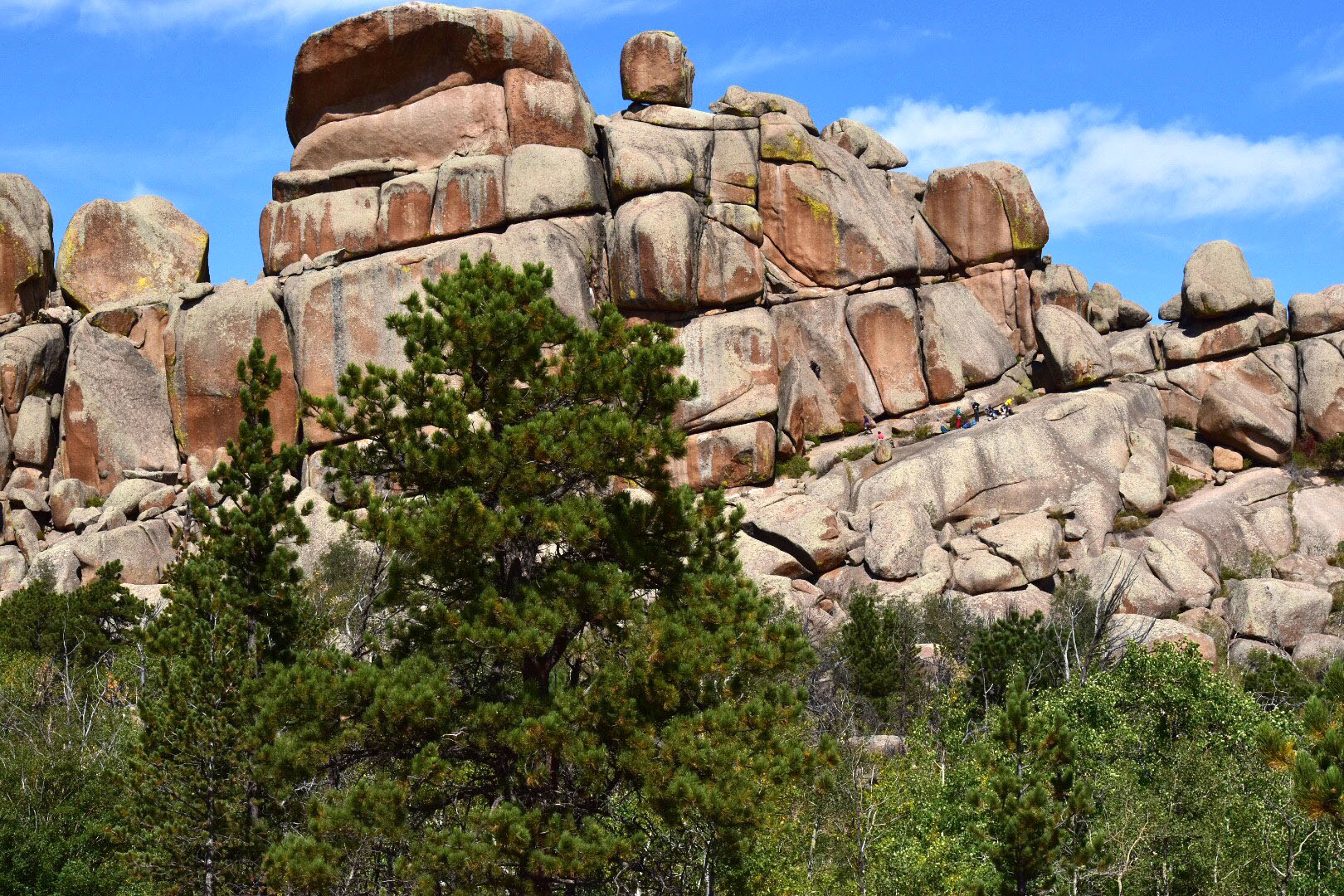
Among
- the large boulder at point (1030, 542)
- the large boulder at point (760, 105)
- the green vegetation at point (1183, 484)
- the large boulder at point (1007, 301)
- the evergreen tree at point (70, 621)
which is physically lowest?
the evergreen tree at point (70, 621)

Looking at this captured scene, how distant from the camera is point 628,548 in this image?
2009cm

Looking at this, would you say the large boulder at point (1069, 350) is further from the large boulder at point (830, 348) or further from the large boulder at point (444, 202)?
the large boulder at point (444, 202)

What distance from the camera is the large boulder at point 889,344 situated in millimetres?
56531

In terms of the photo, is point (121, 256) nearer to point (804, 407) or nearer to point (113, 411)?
point (113, 411)

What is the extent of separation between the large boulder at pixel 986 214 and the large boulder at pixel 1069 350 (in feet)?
14.2

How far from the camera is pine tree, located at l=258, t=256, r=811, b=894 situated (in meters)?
17.8

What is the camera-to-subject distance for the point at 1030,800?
52.7 ft

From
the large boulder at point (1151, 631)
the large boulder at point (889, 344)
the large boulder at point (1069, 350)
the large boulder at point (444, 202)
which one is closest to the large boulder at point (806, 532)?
the large boulder at point (889, 344)

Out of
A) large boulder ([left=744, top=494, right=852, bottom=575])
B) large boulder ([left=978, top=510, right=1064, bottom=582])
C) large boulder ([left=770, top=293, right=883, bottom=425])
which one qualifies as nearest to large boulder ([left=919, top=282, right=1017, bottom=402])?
large boulder ([left=770, top=293, right=883, bottom=425])

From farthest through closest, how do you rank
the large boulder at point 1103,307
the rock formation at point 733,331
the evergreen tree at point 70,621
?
the large boulder at point 1103,307 → the rock formation at point 733,331 → the evergreen tree at point 70,621

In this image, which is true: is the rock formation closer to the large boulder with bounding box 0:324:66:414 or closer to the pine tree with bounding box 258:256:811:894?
the large boulder with bounding box 0:324:66:414

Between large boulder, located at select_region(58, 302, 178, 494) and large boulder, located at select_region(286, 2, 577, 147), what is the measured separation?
13.0 metres

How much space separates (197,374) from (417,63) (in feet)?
54.7

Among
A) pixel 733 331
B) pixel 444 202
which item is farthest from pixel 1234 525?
pixel 444 202
